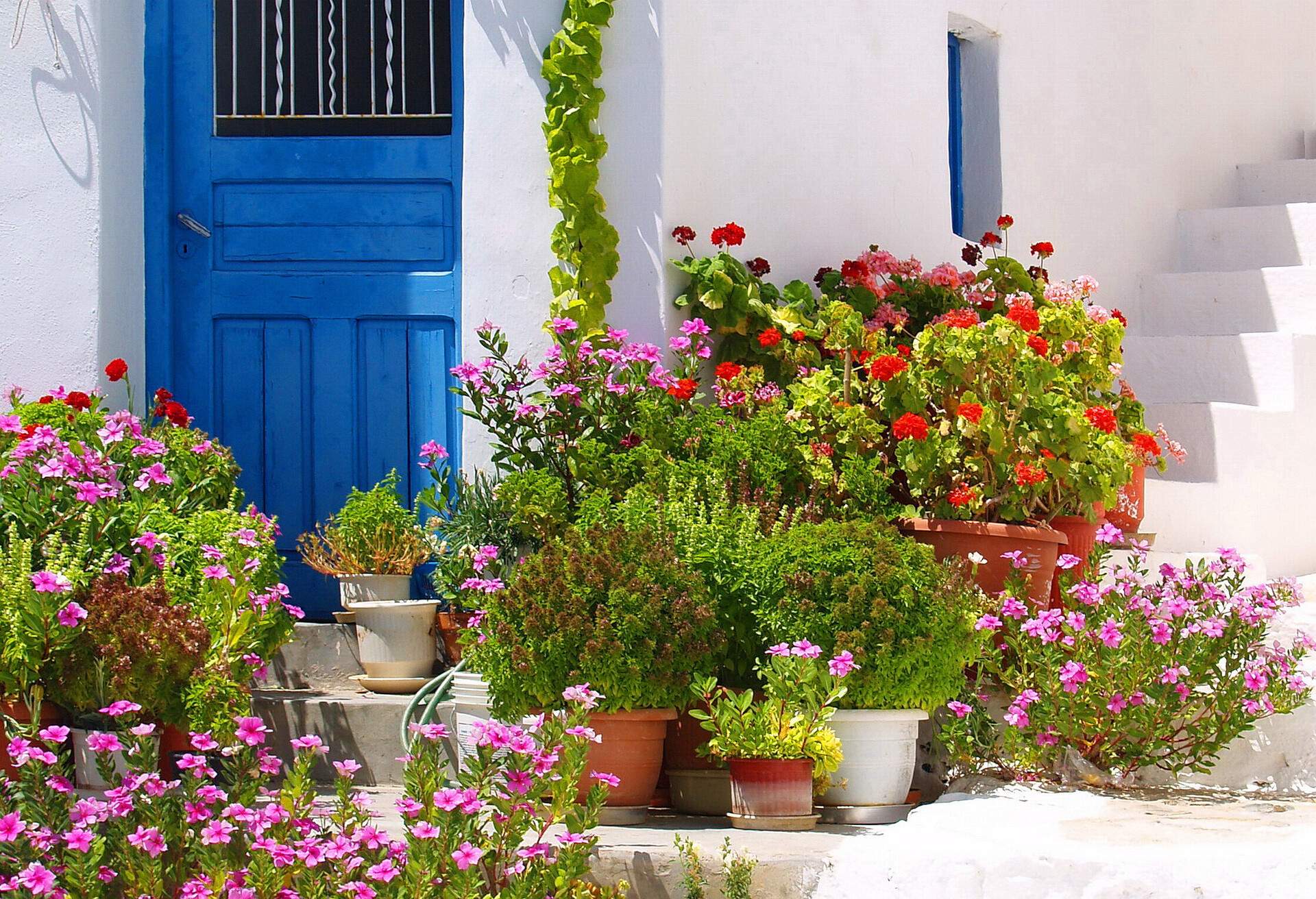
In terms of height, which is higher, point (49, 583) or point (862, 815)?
point (49, 583)

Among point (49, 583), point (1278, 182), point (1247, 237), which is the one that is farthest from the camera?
point (1278, 182)

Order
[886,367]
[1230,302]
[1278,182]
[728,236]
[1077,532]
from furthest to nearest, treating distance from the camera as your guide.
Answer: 1. [1278,182]
2. [1230,302]
3. [728,236]
4. [1077,532]
5. [886,367]

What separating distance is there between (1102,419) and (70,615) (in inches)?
130

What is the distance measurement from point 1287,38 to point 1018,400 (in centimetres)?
→ 524

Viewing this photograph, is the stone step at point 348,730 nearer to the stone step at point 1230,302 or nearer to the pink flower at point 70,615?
the pink flower at point 70,615

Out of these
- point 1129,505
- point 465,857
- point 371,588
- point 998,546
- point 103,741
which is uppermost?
point 1129,505

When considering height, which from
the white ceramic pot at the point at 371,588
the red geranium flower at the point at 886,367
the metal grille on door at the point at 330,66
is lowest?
the white ceramic pot at the point at 371,588

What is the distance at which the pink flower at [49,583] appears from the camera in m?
4.09

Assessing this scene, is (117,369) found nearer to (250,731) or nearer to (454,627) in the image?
(454,627)

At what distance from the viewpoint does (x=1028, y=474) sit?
507 centimetres

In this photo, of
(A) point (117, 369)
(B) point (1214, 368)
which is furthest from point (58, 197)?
(B) point (1214, 368)

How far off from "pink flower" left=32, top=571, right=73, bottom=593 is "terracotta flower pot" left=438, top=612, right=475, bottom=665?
1485 millimetres

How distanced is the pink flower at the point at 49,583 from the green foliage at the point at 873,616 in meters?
1.89

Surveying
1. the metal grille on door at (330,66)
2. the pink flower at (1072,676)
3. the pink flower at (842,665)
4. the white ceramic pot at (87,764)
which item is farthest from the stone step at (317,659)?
the pink flower at (1072,676)
